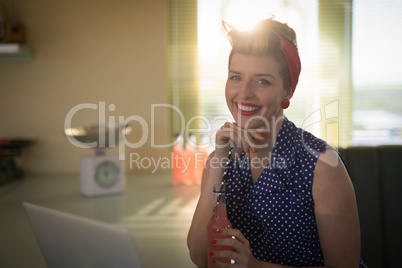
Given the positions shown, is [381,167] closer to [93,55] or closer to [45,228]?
[45,228]

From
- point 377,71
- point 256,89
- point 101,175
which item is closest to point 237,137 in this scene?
point 256,89

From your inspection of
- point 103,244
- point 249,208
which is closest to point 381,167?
point 249,208

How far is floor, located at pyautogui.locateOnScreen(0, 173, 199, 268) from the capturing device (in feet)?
4.51

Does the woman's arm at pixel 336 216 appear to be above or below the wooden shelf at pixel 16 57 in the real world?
below

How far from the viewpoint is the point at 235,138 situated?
110 centimetres

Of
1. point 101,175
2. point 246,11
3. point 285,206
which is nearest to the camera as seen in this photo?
point 285,206

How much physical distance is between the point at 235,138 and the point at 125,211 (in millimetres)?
939

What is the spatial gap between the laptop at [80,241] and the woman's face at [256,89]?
50 centimetres

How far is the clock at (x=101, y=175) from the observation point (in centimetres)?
214

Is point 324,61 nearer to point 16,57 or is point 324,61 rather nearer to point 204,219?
point 204,219

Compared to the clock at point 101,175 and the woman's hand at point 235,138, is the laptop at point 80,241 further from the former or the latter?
the clock at point 101,175

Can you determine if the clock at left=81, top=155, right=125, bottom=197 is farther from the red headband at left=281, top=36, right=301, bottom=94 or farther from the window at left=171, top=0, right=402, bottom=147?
the red headband at left=281, top=36, right=301, bottom=94

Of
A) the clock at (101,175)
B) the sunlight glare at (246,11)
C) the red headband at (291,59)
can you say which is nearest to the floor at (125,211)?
the clock at (101,175)

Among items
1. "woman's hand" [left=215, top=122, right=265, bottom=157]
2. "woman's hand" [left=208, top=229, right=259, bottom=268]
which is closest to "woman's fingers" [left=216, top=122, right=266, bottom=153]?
"woman's hand" [left=215, top=122, right=265, bottom=157]
